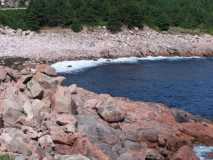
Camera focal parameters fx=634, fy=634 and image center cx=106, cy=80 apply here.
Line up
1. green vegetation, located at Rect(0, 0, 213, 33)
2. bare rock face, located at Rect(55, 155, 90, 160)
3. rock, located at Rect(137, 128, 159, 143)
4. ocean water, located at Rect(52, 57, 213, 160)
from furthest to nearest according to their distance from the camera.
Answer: green vegetation, located at Rect(0, 0, 213, 33) → ocean water, located at Rect(52, 57, 213, 160) → rock, located at Rect(137, 128, 159, 143) → bare rock face, located at Rect(55, 155, 90, 160)

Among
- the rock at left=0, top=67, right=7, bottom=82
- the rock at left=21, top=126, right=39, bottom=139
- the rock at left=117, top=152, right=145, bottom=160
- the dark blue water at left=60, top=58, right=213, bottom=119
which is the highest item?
the rock at left=0, top=67, right=7, bottom=82

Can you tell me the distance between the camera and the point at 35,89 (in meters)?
39.6

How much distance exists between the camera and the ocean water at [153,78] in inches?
2314

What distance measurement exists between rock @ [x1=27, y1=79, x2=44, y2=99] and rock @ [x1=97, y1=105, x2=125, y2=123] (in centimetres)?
A: 415

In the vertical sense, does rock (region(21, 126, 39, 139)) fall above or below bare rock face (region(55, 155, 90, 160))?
below

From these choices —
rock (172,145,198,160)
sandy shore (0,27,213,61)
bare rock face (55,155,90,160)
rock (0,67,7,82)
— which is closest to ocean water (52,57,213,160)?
sandy shore (0,27,213,61)

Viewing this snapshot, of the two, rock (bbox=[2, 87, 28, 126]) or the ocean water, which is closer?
rock (bbox=[2, 87, 28, 126])

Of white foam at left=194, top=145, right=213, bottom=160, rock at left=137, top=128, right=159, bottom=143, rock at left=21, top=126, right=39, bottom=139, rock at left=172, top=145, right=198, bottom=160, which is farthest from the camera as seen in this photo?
rock at left=137, top=128, right=159, bottom=143

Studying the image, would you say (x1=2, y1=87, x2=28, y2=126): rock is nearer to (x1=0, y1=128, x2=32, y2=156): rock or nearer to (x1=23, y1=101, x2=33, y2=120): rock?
(x1=23, y1=101, x2=33, y2=120): rock

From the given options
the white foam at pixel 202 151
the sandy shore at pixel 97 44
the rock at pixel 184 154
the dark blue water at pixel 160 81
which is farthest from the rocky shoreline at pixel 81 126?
the sandy shore at pixel 97 44

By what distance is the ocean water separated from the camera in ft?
193

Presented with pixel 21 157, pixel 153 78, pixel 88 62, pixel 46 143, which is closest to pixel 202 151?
pixel 46 143

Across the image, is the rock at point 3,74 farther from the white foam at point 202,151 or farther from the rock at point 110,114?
the white foam at point 202,151

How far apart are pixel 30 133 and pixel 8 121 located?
192 centimetres
